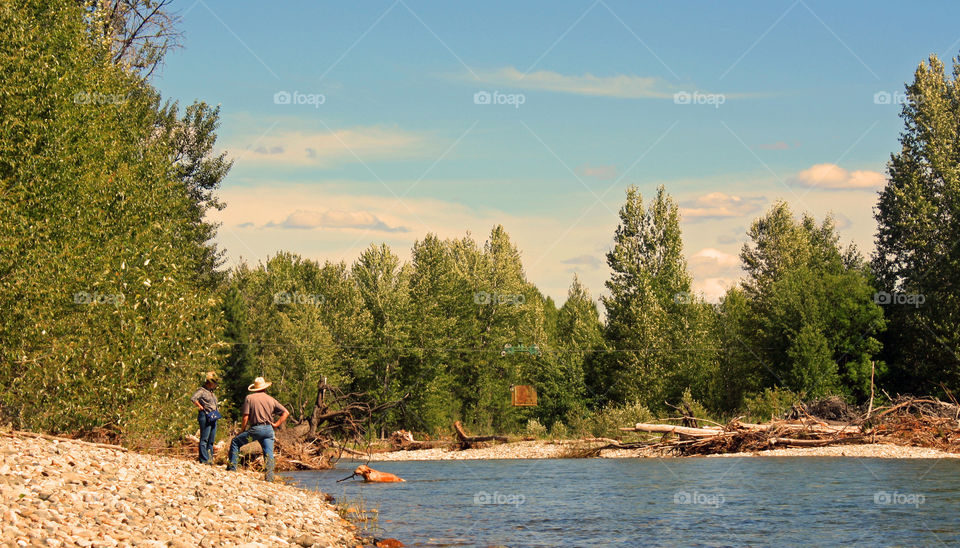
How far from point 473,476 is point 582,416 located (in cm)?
2891

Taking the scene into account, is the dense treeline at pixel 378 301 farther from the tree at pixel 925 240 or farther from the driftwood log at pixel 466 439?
the driftwood log at pixel 466 439

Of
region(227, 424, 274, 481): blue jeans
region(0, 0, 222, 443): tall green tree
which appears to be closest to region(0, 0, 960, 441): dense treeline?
region(0, 0, 222, 443): tall green tree

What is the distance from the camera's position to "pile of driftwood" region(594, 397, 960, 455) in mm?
38375

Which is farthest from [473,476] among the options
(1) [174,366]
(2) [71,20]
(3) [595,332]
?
(3) [595,332]

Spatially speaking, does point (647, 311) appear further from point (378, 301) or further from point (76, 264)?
point (76, 264)

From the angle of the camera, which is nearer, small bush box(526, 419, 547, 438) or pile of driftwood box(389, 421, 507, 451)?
pile of driftwood box(389, 421, 507, 451)

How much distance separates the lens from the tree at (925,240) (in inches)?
1889

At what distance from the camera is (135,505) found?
13000mm

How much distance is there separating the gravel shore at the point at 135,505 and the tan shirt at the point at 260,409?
1.38m

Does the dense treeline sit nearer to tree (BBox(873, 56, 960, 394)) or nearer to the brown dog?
tree (BBox(873, 56, 960, 394))

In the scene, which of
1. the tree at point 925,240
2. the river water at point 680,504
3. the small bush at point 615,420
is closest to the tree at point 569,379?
the small bush at point 615,420

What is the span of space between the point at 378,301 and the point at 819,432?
3776cm

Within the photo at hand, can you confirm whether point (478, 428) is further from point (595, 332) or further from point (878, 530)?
point (878, 530)

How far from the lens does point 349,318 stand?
2670 inches
